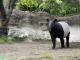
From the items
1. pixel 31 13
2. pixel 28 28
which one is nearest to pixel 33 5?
pixel 31 13

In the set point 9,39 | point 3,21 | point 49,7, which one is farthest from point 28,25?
point 49,7

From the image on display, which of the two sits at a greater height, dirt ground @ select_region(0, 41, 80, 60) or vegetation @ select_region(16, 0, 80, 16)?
dirt ground @ select_region(0, 41, 80, 60)

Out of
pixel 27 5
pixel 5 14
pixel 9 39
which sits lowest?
pixel 9 39

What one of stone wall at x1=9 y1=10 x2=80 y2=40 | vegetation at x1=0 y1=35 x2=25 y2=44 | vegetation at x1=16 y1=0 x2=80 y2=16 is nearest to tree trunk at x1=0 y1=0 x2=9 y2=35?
vegetation at x1=0 y1=35 x2=25 y2=44

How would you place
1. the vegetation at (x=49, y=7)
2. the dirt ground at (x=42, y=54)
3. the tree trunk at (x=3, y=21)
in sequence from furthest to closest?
1. the vegetation at (x=49, y=7)
2. the tree trunk at (x=3, y=21)
3. the dirt ground at (x=42, y=54)

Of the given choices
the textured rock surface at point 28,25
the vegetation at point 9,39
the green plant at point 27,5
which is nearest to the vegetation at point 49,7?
the green plant at point 27,5

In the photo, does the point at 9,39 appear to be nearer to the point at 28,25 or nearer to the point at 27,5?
the point at 28,25

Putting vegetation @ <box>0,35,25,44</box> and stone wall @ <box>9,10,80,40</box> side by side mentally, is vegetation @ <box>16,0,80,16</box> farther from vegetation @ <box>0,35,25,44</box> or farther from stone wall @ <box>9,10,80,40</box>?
vegetation @ <box>0,35,25,44</box>

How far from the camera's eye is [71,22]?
810 inches

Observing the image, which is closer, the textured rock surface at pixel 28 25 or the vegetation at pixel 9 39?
the vegetation at pixel 9 39

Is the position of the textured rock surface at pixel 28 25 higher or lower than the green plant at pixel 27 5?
lower

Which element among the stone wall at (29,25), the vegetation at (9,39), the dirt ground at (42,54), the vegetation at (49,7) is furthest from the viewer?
the vegetation at (49,7)

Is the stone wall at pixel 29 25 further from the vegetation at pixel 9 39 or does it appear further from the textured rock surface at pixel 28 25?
the vegetation at pixel 9 39

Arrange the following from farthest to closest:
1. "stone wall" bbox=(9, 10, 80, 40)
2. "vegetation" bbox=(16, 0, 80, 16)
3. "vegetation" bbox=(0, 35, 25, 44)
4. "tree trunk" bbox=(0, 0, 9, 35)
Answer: "vegetation" bbox=(16, 0, 80, 16), "stone wall" bbox=(9, 10, 80, 40), "tree trunk" bbox=(0, 0, 9, 35), "vegetation" bbox=(0, 35, 25, 44)
